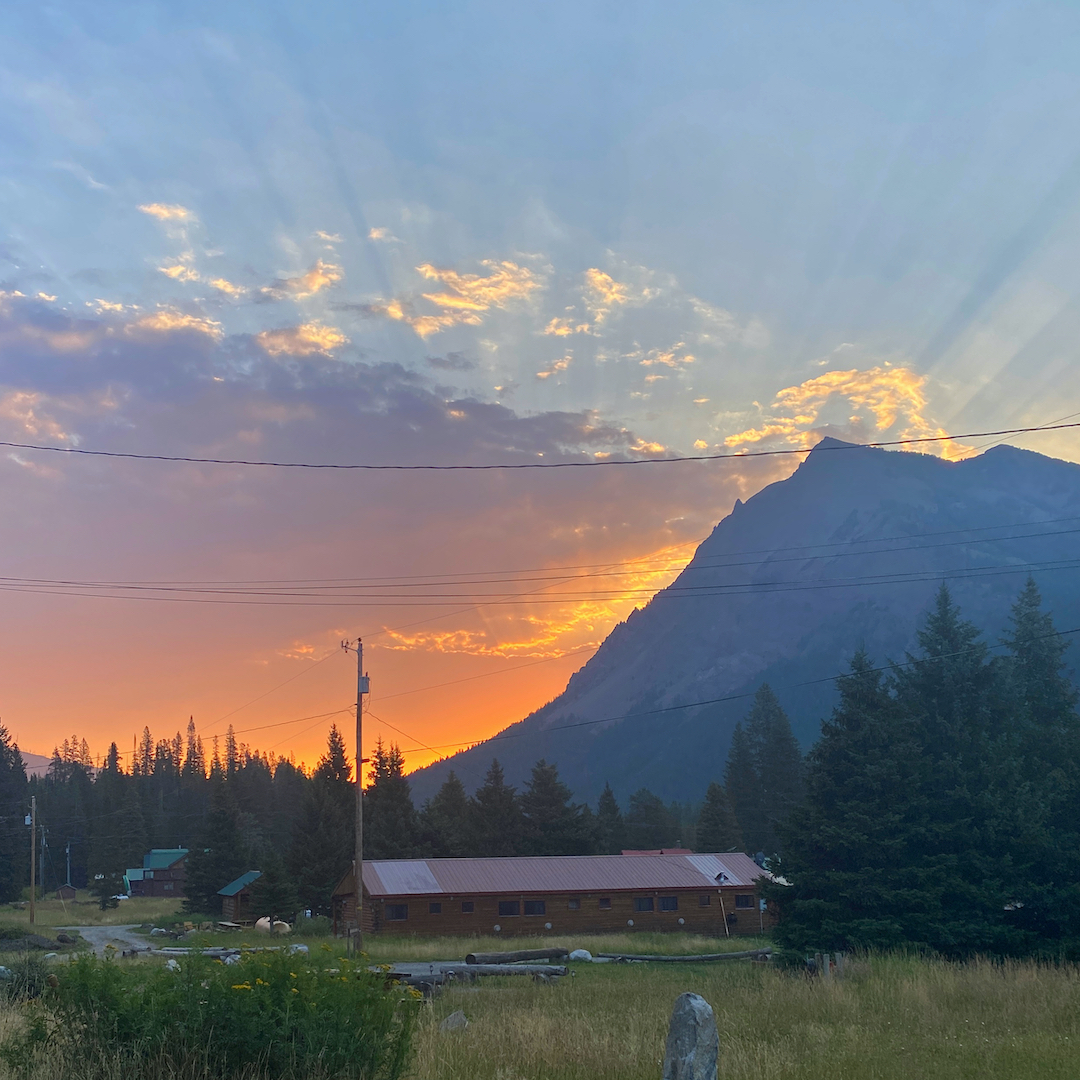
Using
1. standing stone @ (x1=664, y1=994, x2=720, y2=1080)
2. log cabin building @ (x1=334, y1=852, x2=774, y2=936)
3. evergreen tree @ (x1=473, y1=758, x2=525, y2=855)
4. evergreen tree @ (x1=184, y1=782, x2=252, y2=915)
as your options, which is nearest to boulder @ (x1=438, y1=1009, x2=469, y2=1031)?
standing stone @ (x1=664, y1=994, x2=720, y2=1080)

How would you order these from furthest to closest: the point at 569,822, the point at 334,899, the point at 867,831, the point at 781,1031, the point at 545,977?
the point at 569,822 < the point at 334,899 < the point at 867,831 < the point at 545,977 < the point at 781,1031

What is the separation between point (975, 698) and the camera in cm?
3856

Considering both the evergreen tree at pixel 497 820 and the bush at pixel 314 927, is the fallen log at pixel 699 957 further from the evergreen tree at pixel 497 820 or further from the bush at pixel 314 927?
the evergreen tree at pixel 497 820

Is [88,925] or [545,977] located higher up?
[545,977]

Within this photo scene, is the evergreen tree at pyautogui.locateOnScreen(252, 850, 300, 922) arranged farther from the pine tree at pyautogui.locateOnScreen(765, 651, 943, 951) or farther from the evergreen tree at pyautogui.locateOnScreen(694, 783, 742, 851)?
the pine tree at pyautogui.locateOnScreen(765, 651, 943, 951)

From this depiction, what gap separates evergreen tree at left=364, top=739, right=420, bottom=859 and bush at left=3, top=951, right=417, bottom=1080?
7006cm

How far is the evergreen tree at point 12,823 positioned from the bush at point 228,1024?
93.3m

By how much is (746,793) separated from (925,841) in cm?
7240

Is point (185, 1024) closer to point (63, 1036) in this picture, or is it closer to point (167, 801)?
point (63, 1036)

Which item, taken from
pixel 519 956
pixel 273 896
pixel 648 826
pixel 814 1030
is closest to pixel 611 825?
pixel 648 826

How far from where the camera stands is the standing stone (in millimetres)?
8656

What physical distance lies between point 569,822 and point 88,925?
3660 cm

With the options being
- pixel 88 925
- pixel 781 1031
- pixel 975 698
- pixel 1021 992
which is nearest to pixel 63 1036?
pixel 781 1031

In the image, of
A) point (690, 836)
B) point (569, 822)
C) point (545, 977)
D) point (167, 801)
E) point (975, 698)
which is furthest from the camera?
point (167, 801)
